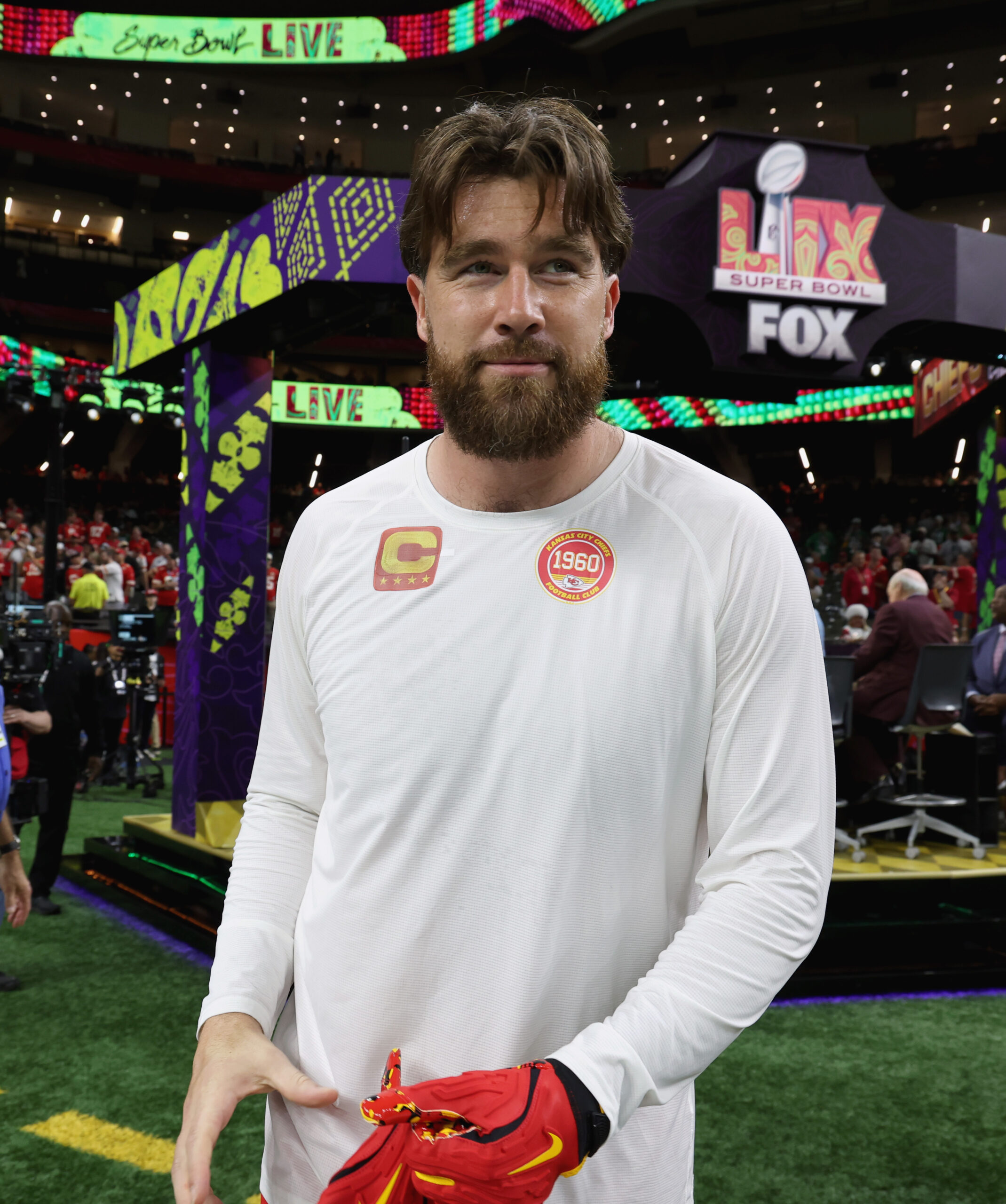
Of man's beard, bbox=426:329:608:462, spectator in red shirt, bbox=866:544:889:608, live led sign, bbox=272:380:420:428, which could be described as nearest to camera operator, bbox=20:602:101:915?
man's beard, bbox=426:329:608:462

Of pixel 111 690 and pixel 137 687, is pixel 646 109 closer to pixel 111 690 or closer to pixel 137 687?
pixel 137 687

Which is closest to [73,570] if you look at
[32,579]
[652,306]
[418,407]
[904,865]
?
[32,579]

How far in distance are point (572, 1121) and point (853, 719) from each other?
6051 mm

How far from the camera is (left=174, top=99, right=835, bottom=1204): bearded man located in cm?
96

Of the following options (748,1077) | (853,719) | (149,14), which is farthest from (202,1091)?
(149,14)

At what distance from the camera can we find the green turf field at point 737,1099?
8.95 ft

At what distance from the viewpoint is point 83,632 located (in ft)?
36.3

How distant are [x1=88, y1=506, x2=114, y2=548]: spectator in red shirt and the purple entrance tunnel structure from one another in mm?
13331

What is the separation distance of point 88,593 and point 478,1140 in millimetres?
12846

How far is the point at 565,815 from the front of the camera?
3.25 feet

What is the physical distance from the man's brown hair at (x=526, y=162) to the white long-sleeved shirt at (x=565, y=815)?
0.28 metres

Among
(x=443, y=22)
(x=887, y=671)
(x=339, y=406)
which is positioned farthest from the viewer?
(x=443, y=22)

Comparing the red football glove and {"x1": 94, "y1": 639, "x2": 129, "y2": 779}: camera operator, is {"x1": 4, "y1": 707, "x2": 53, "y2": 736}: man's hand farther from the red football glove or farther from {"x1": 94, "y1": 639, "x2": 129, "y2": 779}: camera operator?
the red football glove

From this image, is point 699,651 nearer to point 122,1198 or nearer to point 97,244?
point 122,1198
